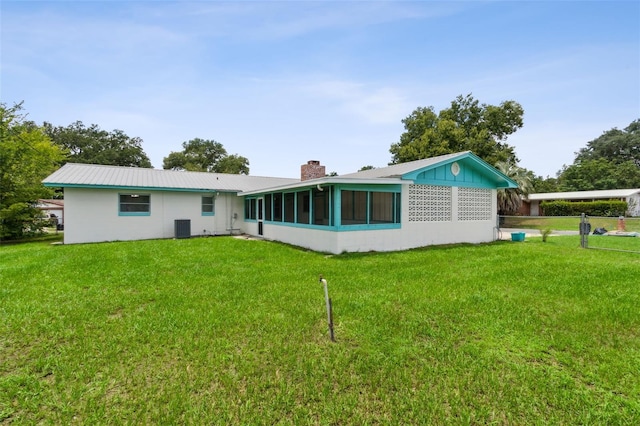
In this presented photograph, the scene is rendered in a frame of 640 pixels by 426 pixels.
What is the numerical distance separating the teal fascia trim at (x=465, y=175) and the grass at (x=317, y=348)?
16.7 ft

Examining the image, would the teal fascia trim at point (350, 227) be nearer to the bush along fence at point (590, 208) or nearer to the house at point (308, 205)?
the house at point (308, 205)

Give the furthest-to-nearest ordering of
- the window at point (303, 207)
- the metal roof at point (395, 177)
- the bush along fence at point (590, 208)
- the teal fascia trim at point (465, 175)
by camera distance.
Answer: the bush along fence at point (590, 208) → the window at point (303, 207) → the teal fascia trim at point (465, 175) → the metal roof at point (395, 177)

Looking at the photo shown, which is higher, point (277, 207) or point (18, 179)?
point (18, 179)

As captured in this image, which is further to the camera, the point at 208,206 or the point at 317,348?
the point at 208,206

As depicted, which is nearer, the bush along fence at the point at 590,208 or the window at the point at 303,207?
Result: the window at the point at 303,207

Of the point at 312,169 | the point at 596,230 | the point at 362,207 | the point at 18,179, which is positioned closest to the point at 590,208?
the point at 596,230

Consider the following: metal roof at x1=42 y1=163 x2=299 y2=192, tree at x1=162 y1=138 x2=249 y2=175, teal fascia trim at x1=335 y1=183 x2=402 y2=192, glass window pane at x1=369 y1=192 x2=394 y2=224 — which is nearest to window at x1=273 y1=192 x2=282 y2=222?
metal roof at x1=42 y1=163 x2=299 y2=192

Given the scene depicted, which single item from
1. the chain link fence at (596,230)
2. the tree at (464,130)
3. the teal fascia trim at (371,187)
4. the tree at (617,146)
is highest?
the tree at (617,146)

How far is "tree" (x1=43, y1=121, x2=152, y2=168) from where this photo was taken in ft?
131

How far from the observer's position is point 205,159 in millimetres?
44031

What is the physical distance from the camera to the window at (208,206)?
15.3 metres

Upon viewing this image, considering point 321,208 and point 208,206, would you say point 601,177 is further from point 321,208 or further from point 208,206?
point 208,206

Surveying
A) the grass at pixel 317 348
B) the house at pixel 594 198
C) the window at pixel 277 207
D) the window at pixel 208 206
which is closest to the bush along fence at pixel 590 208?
the house at pixel 594 198

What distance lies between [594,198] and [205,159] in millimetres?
44618
